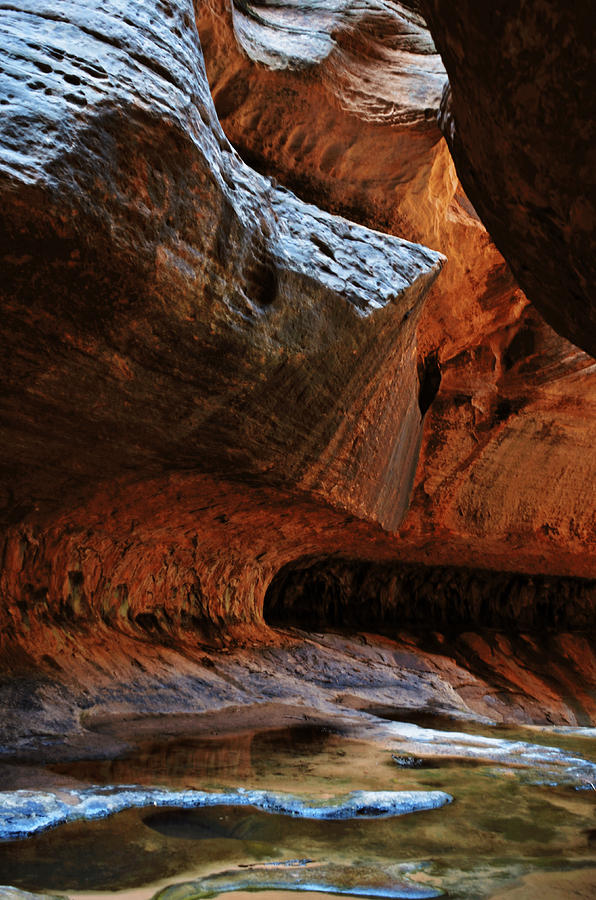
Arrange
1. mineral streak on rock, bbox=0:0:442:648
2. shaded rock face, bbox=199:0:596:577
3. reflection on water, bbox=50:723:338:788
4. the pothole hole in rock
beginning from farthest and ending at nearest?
1. the pothole hole in rock
2. shaded rock face, bbox=199:0:596:577
3. reflection on water, bbox=50:723:338:788
4. mineral streak on rock, bbox=0:0:442:648

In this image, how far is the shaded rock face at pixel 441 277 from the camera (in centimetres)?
588

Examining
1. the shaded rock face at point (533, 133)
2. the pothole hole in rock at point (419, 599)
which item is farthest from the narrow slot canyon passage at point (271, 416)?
the pothole hole in rock at point (419, 599)

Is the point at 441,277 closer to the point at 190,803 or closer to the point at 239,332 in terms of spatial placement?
the point at 239,332

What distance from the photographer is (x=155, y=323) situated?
3240mm

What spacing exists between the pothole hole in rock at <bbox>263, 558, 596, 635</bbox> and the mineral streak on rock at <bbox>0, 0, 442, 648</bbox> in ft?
13.8

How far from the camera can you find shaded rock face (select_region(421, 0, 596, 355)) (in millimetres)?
1490

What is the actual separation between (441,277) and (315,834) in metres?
5.57

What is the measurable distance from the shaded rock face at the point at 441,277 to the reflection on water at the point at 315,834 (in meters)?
4.68

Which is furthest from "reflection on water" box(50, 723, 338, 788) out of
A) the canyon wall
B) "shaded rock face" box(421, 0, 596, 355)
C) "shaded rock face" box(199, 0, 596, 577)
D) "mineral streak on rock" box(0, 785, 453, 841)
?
"shaded rock face" box(199, 0, 596, 577)

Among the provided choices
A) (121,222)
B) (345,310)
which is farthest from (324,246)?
(121,222)

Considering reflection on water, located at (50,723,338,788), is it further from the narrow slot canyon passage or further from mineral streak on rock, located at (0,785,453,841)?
mineral streak on rock, located at (0,785,453,841)

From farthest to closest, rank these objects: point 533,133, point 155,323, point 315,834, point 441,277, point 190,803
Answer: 1. point 441,277
2. point 155,323
3. point 190,803
4. point 315,834
5. point 533,133

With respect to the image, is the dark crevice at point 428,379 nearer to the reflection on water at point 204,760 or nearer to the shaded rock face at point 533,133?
the reflection on water at point 204,760

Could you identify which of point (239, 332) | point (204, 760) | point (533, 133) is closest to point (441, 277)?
point (239, 332)
